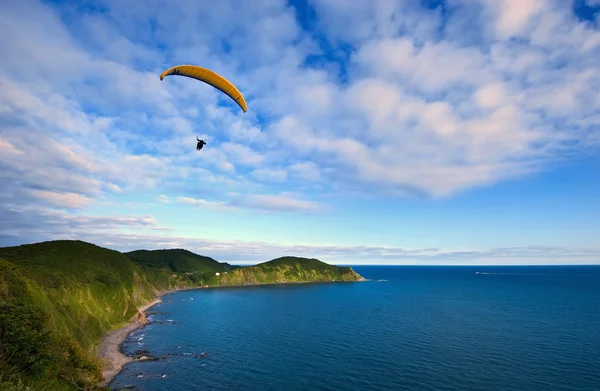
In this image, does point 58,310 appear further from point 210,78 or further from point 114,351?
point 210,78

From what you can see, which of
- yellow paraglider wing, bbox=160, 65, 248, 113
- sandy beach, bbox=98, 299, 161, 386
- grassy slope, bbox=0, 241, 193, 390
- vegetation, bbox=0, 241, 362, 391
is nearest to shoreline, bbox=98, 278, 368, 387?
sandy beach, bbox=98, 299, 161, 386

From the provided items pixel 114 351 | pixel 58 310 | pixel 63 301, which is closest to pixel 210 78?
pixel 58 310

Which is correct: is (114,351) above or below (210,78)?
below

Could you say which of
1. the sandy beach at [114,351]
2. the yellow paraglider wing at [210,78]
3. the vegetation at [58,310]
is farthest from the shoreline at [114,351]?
the yellow paraglider wing at [210,78]

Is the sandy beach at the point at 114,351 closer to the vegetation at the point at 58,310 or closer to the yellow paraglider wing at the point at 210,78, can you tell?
the vegetation at the point at 58,310

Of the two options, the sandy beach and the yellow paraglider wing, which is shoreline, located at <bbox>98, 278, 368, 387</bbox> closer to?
the sandy beach

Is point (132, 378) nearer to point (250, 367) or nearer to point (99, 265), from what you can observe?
point (250, 367)

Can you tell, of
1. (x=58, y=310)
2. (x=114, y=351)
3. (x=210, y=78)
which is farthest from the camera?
(x=114, y=351)
